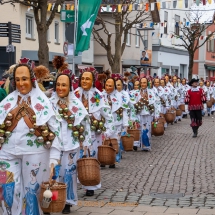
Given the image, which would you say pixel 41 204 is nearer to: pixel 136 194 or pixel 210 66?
pixel 136 194

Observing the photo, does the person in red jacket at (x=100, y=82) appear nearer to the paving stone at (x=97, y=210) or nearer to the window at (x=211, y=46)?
the paving stone at (x=97, y=210)

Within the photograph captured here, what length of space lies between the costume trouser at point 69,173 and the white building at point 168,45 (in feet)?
125

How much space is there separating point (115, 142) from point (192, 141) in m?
7.20

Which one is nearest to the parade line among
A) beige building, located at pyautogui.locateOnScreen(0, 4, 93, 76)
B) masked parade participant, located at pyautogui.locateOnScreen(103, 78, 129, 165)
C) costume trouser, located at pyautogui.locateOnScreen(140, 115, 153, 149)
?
masked parade participant, located at pyautogui.locateOnScreen(103, 78, 129, 165)

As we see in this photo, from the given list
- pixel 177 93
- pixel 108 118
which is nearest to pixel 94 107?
pixel 108 118

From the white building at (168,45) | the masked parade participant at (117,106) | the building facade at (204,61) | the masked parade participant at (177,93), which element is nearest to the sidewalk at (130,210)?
the masked parade participant at (117,106)

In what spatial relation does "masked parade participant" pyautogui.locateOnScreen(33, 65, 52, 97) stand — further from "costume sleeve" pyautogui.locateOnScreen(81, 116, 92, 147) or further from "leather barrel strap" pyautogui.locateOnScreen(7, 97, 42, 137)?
"leather barrel strap" pyautogui.locateOnScreen(7, 97, 42, 137)

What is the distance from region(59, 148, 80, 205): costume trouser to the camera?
780cm

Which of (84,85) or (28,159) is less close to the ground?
(84,85)

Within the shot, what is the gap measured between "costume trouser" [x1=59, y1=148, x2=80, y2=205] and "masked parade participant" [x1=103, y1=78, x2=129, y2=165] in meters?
4.63

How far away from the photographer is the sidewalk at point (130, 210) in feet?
26.1

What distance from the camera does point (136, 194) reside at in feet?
30.7

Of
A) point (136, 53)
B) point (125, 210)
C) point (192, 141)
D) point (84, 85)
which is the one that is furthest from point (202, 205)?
point (136, 53)

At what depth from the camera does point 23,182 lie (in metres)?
6.30
